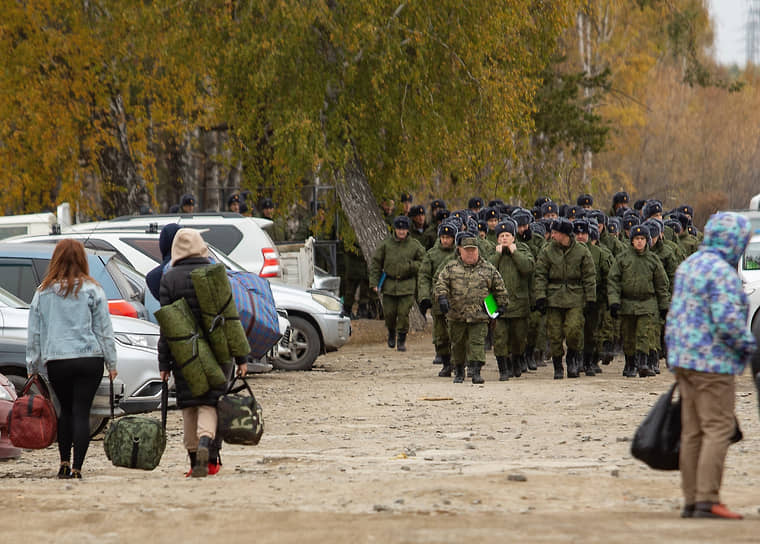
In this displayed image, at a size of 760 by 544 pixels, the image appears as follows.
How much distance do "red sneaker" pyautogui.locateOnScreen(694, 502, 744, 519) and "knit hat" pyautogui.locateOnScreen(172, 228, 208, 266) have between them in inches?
151

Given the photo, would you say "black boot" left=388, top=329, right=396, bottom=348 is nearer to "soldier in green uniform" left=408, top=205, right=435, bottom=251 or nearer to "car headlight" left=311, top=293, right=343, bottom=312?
"soldier in green uniform" left=408, top=205, right=435, bottom=251

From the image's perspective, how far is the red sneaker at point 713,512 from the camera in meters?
7.85

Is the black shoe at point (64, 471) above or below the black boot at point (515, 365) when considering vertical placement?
below

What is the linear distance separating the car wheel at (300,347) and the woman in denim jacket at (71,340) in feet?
26.0

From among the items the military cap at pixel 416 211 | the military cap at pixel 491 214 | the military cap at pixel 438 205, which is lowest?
the military cap at pixel 491 214

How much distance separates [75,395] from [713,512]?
14.7 ft

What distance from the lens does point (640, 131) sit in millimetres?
57594

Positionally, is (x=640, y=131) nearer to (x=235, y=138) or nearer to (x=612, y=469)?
(x=235, y=138)

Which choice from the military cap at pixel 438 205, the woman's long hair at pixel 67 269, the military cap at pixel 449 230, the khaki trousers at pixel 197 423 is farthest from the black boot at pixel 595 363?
the woman's long hair at pixel 67 269

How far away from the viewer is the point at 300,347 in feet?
60.2

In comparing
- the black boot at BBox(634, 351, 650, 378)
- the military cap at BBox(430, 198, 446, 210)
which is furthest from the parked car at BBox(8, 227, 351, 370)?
the military cap at BBox(430, 198, 446, 210)

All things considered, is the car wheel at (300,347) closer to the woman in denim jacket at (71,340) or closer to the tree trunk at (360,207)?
the tree trunk at (360,207)

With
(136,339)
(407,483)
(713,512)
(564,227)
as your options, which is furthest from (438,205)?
(713,512)

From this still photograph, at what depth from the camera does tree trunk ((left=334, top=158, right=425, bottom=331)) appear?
2481 cm
